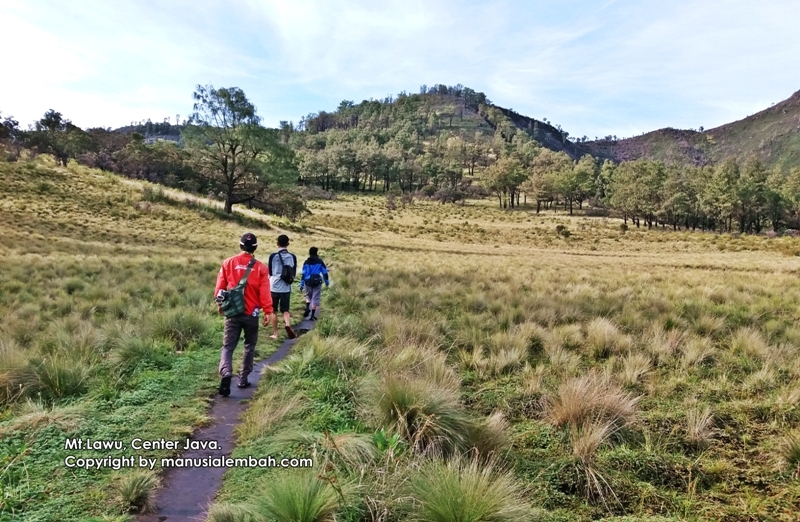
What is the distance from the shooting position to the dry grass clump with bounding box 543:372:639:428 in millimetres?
5070

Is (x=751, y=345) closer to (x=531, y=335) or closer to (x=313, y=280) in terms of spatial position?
(x=531, y=335)

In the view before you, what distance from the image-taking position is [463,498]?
10.6 feet

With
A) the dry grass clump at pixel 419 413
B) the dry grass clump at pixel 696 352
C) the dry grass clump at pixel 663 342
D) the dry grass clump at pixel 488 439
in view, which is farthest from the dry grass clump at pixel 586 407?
the dry grass clump at pixel 663 342

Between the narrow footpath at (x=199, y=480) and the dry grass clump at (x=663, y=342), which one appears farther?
the dry grass clump at (x=663, y=342)

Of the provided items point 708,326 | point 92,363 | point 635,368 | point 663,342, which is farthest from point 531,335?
point 92,363

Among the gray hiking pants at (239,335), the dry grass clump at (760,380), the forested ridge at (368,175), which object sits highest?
the forested ridge at (368,175)

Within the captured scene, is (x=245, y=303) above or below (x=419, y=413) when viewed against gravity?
above

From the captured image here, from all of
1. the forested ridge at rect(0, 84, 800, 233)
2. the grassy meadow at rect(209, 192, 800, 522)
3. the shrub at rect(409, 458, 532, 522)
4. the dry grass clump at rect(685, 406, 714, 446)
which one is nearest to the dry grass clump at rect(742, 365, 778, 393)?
the grassy meadow at rect(209, 192, 800, 522)

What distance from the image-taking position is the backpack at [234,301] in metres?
6.09

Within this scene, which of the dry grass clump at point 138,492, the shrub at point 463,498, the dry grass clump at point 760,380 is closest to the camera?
the shrub at point 463,498

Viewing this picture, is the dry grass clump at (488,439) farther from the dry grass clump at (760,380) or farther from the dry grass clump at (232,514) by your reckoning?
the dry grass clump at (760,380)

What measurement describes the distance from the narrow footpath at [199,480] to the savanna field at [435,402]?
0.44 feet

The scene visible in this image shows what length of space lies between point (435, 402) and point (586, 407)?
182 centimetres

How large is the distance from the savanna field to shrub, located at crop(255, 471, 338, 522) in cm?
2
